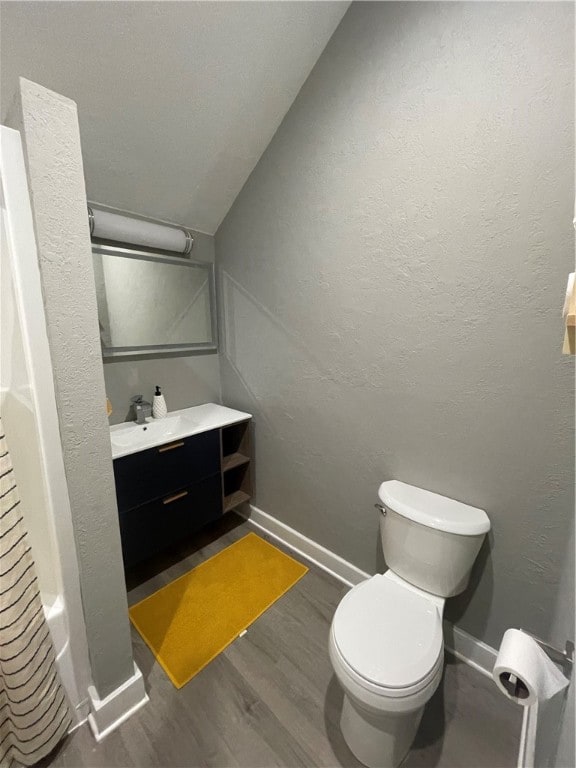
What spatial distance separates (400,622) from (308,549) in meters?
0.87

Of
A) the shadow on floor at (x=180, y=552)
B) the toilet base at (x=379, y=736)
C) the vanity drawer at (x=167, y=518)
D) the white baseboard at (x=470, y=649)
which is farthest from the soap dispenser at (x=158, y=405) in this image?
the white baseboard at (x=470, y=649)

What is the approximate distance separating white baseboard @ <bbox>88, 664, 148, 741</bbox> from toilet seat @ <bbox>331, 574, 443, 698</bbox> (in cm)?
79

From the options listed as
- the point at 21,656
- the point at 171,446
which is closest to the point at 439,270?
the point at 171,446

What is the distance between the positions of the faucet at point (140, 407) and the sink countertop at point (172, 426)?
0.11ft

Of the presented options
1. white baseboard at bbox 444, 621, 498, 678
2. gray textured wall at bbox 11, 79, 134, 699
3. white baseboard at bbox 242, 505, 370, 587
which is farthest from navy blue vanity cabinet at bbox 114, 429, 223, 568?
white baseboard at bbox 444, 621, 498, 678

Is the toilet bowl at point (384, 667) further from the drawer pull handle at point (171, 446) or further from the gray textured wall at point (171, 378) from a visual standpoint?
the gray textured wall at point (171, 378)

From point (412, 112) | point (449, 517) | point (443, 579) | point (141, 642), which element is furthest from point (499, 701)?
point (412, 112)

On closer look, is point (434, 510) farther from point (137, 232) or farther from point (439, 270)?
point (137, 232)

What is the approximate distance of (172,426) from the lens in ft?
6.35

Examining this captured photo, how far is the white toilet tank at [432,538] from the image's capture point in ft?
3.75

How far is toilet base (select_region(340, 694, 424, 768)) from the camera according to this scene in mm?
957

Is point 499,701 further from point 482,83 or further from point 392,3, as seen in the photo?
point 392,3

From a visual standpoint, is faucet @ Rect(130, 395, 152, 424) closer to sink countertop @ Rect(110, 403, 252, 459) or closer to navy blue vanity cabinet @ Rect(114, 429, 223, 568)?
sink countertop @ Rect(110, 403, 252, 459)

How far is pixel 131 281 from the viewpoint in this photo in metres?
1.78
